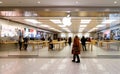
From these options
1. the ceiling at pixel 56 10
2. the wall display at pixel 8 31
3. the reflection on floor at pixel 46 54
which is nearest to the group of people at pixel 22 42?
the reflection on floor at pixel 46 54

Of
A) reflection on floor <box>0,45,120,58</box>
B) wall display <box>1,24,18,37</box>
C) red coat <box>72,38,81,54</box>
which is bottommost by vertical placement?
reflection on floor <box>0,45,120,58</box>

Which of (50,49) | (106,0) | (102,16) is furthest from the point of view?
(50,49)

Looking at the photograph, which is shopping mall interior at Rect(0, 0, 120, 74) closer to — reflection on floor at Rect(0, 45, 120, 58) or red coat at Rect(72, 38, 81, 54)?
reflection on floor at Rect(0, 45, 120, 58)

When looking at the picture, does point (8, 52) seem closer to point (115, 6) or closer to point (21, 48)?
point (21, 48)

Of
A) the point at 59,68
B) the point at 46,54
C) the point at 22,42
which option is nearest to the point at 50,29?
the point at 46,54

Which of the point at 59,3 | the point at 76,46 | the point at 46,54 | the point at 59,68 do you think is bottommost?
the point at 59,68

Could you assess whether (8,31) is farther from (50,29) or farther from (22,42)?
(50,29)

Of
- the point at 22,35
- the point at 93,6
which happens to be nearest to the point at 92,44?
the point at 93,6

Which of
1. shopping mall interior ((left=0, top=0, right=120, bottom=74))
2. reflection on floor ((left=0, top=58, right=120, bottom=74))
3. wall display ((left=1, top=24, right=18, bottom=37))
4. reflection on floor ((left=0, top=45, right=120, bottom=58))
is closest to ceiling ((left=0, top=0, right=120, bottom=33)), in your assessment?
shopping mall interior ((left=0, top=0, right=120, bottom=74))

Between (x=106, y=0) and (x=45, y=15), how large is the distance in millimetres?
4146

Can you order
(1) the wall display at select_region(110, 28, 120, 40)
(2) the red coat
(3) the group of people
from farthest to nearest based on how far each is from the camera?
(3) the group of people < (1) the wall display at select_region(110, 28, 120, 40) < (2) the red coat

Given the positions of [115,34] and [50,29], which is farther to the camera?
[50,29]

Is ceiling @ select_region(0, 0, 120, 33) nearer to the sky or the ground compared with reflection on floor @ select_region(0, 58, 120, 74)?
nearer to the sky

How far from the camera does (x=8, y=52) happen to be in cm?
1367
